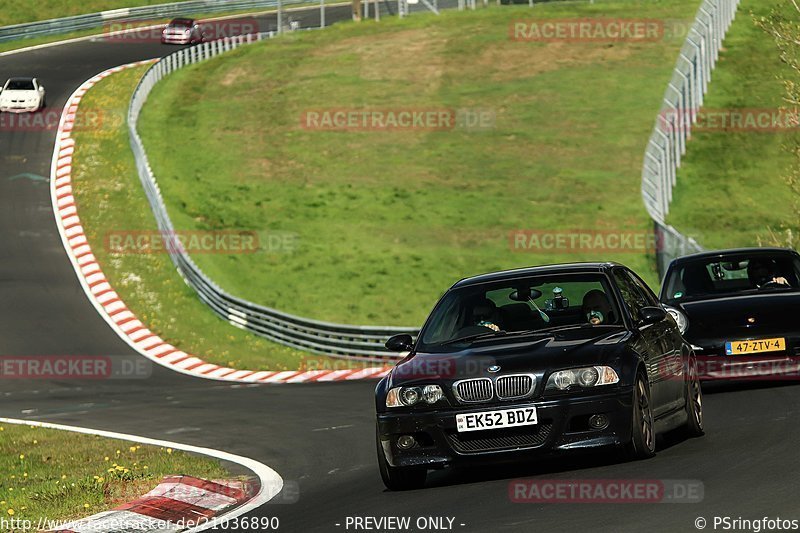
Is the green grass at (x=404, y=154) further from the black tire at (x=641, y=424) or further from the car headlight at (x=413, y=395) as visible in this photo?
the car headlight at (x=413, y=395)

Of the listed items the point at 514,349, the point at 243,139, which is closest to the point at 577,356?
the point at 514,349

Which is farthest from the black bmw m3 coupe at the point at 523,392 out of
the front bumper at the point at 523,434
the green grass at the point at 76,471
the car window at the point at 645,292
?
the green grass at the point at 76,471

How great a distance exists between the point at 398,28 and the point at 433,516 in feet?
189

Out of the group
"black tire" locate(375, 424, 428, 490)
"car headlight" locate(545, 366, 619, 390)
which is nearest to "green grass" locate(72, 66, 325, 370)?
"black tire" locate(375, 424, 428, 490)

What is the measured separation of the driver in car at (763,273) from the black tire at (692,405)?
4668 millimetres

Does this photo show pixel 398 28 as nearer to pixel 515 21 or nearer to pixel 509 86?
pixel 515 21

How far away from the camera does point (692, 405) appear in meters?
12.0

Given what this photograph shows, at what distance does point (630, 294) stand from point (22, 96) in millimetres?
43218

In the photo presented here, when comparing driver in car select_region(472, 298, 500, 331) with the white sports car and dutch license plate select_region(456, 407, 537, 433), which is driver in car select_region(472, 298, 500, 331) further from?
the white sports car

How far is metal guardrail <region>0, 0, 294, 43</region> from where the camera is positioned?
2729 inches

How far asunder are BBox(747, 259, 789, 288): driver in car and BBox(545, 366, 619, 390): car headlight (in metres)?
7.11

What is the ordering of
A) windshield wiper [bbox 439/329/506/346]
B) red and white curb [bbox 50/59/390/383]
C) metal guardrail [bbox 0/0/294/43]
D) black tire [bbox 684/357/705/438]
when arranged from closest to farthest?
windshield wiper [bbox 439/329/506/346], black tire [bbox 684/357/705/438], red and white curb [bbox 50/59/390/383], metal guardrail [bbox 0/0/294/43]

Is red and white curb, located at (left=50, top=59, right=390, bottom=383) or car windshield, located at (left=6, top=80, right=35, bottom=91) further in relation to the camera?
car windshield, located at (left=6, top=80, right=35, bottom=91)

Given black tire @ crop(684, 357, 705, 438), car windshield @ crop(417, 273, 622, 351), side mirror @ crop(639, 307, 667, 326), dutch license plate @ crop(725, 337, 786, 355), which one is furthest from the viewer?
dutch license plate @ crop(725, 337, 786, 355)
